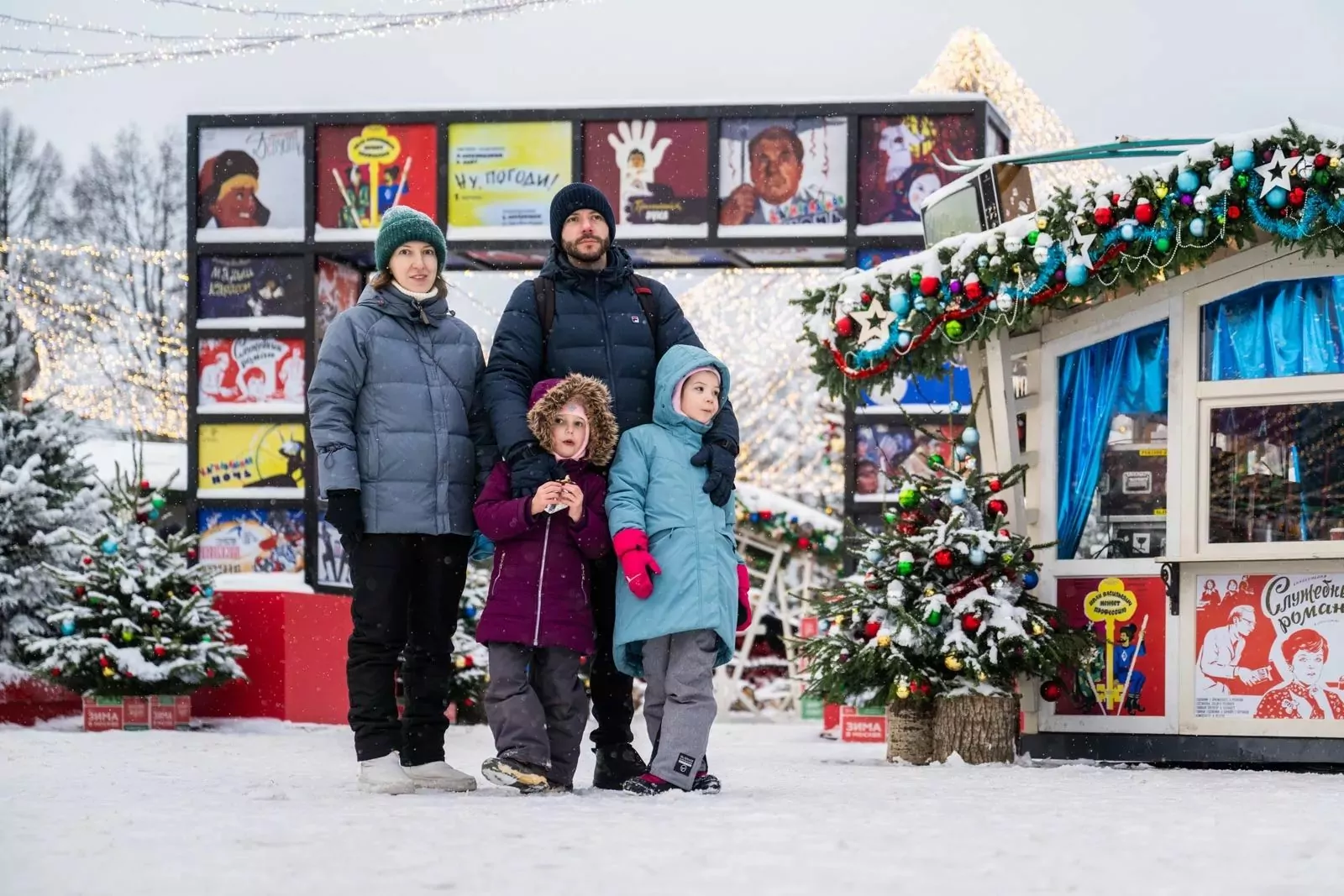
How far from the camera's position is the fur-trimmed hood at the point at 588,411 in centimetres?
621

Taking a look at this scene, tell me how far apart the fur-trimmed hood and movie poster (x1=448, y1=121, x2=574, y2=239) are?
8549mm

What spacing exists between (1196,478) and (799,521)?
35.7 feet

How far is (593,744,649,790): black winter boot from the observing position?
21.4ft

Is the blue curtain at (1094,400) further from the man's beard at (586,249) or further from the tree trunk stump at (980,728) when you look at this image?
the man's beard at (586,249)

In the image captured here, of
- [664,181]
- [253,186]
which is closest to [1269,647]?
[664,181]

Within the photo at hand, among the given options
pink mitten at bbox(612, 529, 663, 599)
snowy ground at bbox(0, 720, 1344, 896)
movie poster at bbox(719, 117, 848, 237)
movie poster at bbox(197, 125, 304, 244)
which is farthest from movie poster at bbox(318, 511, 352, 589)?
pink mitten at bbox(612, 529, 663, 599)

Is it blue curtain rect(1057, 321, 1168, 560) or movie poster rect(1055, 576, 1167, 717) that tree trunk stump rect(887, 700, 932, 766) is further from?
blue curtain rect(1057, 321, 1168, 560)

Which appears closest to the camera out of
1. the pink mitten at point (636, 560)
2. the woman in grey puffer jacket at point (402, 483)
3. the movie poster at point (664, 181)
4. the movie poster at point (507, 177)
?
the pink mitten at point (636, 560)

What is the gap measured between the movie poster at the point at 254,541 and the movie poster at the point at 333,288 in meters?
1.46

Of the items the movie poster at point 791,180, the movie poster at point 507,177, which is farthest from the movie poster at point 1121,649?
the movie poster at point 507,177

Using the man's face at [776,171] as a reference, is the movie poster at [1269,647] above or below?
below

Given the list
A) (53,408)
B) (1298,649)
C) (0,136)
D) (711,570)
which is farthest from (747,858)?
(0,136)

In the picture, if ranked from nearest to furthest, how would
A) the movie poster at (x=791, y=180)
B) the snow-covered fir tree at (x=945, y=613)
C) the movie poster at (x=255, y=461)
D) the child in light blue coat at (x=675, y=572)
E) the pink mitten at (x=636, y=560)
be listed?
the pink mitten at (x=636, y=560)
the child in light blue coat at (x=675, y=572)
the snow-covered fir tree at (x=945, y=613)
the movie poster at (x=791, y=180)
the movie poster at (x=255, y=461)

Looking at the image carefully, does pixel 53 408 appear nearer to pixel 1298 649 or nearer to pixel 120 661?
pixel 120 661
